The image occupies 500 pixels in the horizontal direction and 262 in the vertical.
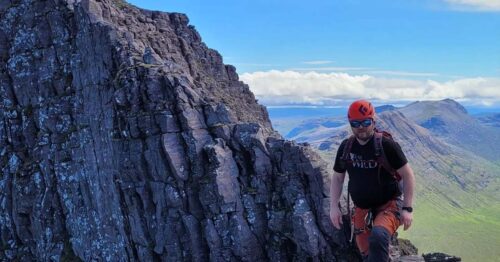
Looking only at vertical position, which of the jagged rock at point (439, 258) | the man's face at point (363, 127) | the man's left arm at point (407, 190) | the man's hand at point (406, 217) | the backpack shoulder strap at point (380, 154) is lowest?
the jagged rock at point (439, 258)

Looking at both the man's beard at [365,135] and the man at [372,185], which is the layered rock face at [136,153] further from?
the man's beard at [365,135]

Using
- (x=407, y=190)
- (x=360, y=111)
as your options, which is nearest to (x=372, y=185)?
(x=407, y=190)

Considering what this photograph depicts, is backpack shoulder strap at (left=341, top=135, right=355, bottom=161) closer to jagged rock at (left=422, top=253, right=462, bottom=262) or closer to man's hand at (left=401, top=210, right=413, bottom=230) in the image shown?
man's hand at (left=401, top=210, right=413, bottom=230)

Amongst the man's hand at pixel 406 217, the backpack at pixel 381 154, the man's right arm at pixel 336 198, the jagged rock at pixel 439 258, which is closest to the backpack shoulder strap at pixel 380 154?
the backpack at pixel 381 154

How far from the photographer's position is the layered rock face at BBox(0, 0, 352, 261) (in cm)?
4850

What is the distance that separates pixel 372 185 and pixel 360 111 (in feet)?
12.5

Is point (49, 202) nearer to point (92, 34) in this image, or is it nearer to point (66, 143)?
point (66, 143)

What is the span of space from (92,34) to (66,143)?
15.1 meters

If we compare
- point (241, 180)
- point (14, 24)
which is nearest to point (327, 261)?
point (241, 180)

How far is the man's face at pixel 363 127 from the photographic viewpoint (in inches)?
846

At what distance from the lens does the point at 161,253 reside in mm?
51281

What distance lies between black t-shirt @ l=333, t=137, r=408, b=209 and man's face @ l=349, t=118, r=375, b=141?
1.29 feet

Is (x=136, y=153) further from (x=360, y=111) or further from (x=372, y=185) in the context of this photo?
(x=360, y=111)

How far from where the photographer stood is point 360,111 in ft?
70.4
